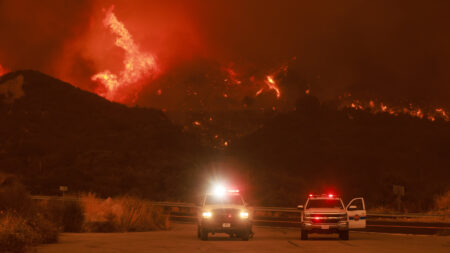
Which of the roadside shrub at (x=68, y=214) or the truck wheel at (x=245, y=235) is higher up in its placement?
the roadside shrub at (x=68, y=214)

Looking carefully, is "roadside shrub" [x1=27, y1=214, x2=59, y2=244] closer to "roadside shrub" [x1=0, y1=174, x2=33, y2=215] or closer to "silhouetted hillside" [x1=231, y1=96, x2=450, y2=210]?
"roadside shrub" [x1=0, y1=174, x2=33, y2=215]

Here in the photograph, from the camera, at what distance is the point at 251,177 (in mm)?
70625

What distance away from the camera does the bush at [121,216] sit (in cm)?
3072

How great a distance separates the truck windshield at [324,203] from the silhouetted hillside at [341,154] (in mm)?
32645

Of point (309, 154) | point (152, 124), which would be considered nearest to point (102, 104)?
point (152, 124)

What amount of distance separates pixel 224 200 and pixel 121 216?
Result: 735cm

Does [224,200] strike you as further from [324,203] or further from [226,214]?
[324,203]

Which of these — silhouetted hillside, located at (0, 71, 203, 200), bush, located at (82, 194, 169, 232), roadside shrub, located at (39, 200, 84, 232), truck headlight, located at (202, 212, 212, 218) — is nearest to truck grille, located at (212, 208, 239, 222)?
truck headlight, located at (202, 212, 212, 218)

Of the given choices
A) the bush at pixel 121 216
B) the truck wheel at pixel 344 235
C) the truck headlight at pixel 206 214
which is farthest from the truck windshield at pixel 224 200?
the bush at pixel 121 216

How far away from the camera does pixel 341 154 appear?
99688mm

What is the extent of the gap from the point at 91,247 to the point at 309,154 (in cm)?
8522

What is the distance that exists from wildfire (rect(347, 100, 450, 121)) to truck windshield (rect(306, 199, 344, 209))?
10395cm

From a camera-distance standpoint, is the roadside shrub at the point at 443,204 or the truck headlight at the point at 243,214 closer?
the truck headlight at the point at 243,214

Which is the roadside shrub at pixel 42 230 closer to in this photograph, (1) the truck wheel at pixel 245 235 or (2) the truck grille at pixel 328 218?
(1) the truck wheel at pixel 245 235
